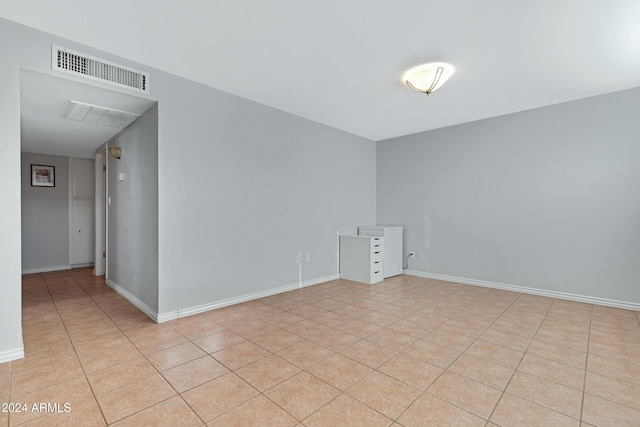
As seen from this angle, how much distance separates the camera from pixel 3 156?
2.16 meters

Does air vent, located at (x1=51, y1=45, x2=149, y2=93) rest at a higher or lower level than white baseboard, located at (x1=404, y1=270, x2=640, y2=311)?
higher

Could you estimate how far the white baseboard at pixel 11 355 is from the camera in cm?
216

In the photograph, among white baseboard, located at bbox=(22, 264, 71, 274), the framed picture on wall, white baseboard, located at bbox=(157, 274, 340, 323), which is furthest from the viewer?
the framed picture on wall

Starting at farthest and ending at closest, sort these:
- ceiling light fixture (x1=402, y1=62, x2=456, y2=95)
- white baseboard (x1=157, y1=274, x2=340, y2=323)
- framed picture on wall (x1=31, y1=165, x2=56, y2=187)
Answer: framed picture on wall (x1=31, y1=165, x2=56, y2=187) < white baseboard (x1=157, y1=274, x2=340, y2=323) < ceiling light fixture (x1=402, y1=62, x2=456, y2=95)

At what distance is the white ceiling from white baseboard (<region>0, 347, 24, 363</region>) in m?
2.46

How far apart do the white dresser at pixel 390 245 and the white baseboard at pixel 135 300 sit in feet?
11.0

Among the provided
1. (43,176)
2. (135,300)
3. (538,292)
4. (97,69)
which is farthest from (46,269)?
(538,292)

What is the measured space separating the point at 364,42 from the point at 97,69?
233 centimetres

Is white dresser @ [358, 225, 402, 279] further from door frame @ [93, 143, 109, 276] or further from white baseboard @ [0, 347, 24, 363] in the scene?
door frame @ [93, 143, 109, 276]

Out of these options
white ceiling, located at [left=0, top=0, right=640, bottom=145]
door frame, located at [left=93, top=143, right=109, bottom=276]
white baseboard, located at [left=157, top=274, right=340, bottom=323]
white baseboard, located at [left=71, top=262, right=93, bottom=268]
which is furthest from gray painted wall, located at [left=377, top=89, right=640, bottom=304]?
white baseboard, located at [left=71, top=262, right=93, bottom=268]

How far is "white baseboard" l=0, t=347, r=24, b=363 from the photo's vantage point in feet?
7.08

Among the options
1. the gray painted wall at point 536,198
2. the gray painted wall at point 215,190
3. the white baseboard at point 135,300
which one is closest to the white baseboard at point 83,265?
the white baseboard at point 135,300

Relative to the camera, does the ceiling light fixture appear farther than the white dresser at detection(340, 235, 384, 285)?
No

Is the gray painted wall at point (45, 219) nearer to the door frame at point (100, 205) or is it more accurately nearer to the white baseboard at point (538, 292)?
the door frame at point (100, 205)
